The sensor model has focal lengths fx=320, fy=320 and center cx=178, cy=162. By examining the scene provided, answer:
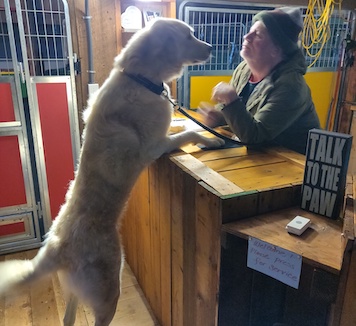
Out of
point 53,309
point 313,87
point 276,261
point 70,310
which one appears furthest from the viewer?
point 313,87

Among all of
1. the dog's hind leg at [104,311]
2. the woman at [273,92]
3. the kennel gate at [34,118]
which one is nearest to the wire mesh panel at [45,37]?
the kennel gate at [34,118]

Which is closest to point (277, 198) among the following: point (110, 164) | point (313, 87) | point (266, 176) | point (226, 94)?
point (266, 176)

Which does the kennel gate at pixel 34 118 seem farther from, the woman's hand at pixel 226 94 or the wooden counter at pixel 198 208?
the woman's hand at pixel 226 94

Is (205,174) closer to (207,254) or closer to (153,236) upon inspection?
(207,254)

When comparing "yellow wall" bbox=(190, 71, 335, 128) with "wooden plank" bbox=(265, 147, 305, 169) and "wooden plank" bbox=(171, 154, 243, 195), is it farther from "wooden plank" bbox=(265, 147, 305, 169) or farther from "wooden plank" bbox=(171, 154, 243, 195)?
"wooden plank" bbox=(171, 154, 243, 195)

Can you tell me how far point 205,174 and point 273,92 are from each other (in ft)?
2.31

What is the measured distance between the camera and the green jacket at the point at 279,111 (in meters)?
1.53

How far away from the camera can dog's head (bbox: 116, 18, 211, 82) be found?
1.46 metres

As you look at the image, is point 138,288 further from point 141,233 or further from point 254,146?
point 254,146

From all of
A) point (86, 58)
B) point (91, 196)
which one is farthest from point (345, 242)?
point (86, 58)

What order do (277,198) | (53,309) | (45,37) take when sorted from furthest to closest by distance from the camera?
(45,37)
(53,309)
(277,198)

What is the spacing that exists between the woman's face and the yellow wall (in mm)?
1134

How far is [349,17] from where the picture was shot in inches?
137

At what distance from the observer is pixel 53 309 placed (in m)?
1.96
